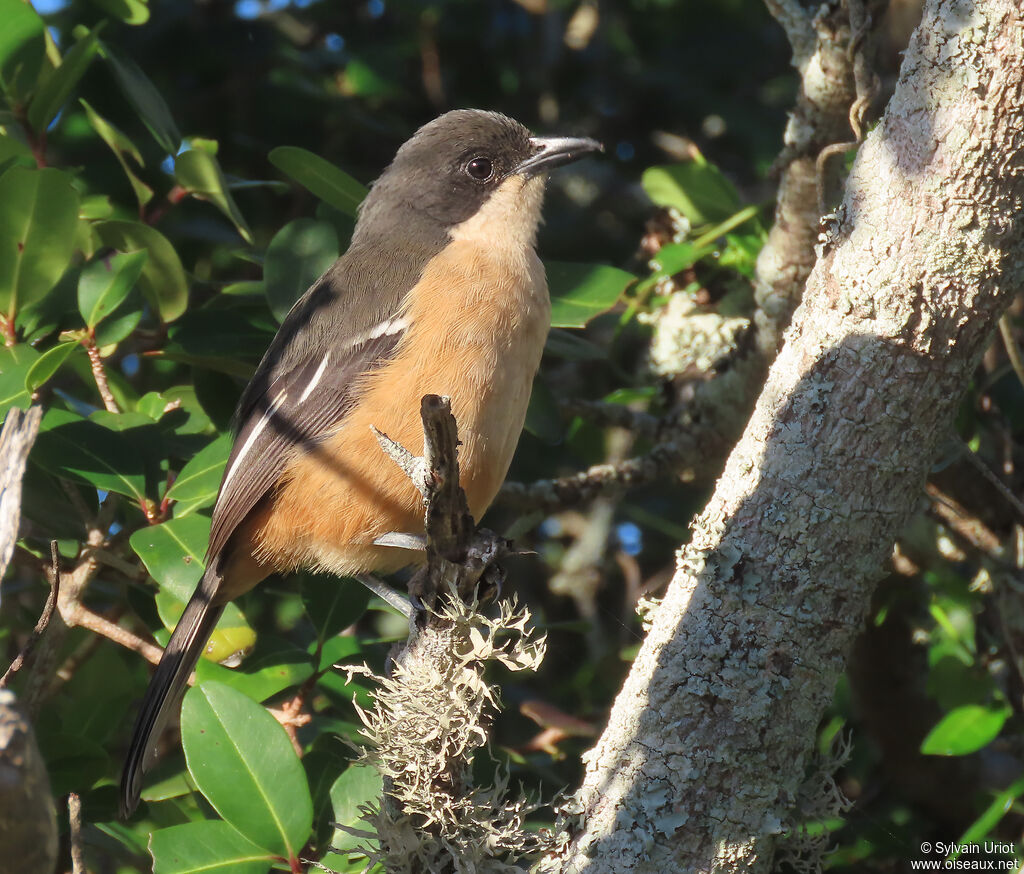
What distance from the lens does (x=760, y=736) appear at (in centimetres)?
277

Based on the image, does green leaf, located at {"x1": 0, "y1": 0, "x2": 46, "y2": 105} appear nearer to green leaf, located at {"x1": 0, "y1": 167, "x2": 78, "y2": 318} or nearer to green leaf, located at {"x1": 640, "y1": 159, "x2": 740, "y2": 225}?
green leaf, located at {"x1": 0, "y1": 167, "x2": 78, "y2": 318}

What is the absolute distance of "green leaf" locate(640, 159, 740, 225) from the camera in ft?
15.7

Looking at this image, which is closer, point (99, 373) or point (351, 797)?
point (351, 797)

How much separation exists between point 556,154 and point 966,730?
2.82m

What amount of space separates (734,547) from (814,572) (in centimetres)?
21

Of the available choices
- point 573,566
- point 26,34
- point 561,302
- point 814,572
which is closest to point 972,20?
point 814,572

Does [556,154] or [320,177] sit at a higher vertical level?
[556,154]

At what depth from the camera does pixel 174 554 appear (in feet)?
11.7

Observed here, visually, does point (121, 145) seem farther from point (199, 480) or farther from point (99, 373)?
point (199, 480)

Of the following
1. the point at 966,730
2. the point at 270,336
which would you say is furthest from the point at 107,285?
the point at 966,730

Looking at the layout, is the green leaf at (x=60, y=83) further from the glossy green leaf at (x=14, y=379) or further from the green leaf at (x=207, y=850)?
the green leaf at (x=207, y=850)

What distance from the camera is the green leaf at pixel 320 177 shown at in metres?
4.02

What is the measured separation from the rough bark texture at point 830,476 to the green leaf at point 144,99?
96.6 inches

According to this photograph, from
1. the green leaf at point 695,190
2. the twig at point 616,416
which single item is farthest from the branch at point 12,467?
the green leaf at point 695,190
